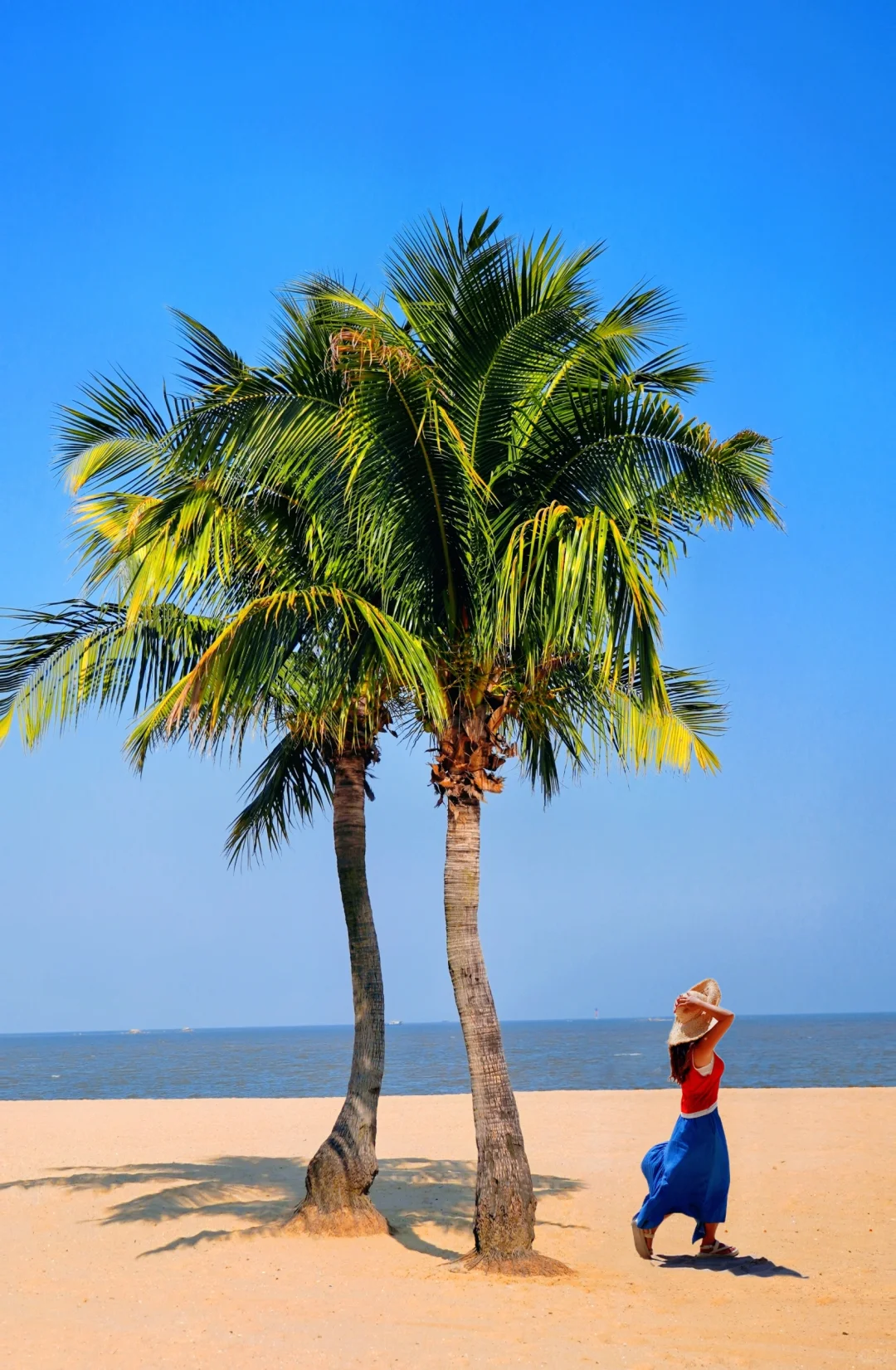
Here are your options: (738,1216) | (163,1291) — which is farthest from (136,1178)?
(738,1216)

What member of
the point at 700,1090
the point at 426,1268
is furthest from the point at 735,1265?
the point at 426,1268

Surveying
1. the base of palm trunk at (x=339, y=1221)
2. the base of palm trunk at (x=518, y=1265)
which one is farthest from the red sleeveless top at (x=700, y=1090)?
the base of palm trunk at (x=339, y=1221)

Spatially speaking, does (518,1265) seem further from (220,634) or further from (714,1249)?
(220,634)

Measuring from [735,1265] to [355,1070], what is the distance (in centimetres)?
348

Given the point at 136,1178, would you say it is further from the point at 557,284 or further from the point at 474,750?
the point at 557,284

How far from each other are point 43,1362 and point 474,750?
455 centimetres

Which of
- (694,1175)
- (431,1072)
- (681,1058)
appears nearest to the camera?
(694,1175)

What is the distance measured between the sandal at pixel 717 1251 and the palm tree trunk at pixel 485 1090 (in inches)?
37.6

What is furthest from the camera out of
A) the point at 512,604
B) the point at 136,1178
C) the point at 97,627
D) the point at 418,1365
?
the point at 136,1178

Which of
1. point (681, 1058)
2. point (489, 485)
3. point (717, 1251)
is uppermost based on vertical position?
point (489, 485)

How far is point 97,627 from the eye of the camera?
10.0m

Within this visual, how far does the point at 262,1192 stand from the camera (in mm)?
11727

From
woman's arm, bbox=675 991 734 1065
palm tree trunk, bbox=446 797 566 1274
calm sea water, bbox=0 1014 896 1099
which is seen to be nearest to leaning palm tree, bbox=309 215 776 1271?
palm tree trunk, bbox=446 797 566 1274

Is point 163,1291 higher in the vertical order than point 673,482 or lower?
lower
